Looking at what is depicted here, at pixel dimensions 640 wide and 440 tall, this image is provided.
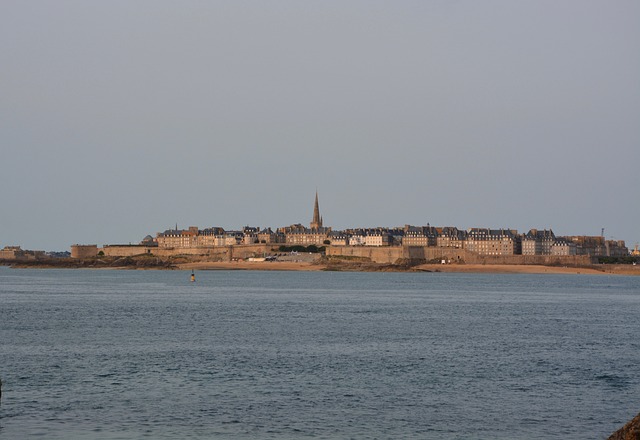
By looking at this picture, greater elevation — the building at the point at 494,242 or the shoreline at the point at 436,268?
the building at the point at 494,242

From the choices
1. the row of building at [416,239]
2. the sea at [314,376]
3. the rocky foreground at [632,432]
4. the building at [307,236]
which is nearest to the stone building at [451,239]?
the row of building at [416,239]

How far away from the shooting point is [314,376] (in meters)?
22.0

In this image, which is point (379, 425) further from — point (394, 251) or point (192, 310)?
point (394, 251)

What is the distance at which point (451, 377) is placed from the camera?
72.6 feet

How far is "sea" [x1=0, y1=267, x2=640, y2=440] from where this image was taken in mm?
16734

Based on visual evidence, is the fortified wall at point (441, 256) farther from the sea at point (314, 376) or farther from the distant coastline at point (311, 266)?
the sea at point (314, 376)

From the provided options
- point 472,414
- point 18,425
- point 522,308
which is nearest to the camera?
point 18,425

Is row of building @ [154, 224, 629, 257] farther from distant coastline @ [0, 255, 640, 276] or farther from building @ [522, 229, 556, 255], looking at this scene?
distant coastline @ [0, 255, 640, 276]

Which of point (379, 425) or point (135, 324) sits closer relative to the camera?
point (379, 425)

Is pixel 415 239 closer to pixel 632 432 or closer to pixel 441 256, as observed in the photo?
pixel 441 256

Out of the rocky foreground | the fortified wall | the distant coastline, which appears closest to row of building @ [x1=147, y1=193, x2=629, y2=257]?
the fortified wall

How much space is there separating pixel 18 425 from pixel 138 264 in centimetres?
14260

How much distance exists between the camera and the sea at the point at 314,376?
1673 cm

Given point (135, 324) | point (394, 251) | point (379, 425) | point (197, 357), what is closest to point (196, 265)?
point (394, 251)
